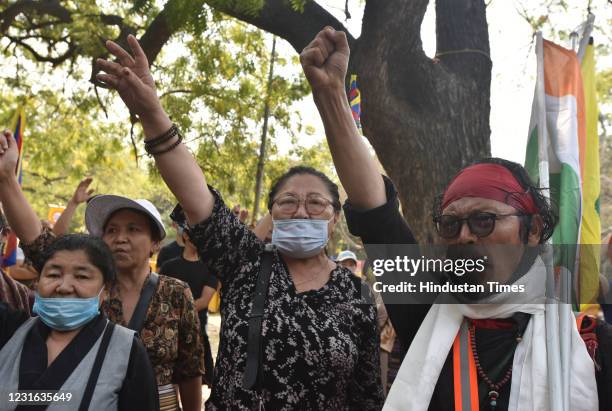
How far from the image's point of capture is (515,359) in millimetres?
1687

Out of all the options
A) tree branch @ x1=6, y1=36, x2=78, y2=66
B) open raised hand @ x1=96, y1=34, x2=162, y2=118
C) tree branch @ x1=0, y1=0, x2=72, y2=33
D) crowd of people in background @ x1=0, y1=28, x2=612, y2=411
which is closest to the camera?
crowd of people in background @ x1=0, y1=28, x2=612, y2=411

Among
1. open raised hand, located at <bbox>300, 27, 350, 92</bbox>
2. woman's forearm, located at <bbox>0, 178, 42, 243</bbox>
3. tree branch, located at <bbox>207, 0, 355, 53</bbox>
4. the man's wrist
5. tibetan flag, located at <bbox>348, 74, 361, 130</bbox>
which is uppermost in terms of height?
tree branch, located at <bbox>207, 0, 355, 53</bbox>

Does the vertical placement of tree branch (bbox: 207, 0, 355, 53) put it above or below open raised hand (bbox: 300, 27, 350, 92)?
above

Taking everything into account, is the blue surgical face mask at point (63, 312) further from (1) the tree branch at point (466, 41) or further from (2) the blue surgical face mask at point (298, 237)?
(1) the tree branch at point (466, 41)

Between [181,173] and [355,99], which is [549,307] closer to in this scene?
[181,173]

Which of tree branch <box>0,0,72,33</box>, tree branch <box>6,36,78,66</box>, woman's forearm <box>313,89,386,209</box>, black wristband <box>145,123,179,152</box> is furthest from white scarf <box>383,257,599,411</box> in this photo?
tree branch <box>6,36,78,66</box>

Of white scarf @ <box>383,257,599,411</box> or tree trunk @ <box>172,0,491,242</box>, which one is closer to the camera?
white scarf @ <box>383,257,599,411</box>

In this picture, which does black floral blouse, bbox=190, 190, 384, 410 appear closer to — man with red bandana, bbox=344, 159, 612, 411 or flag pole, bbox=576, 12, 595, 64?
man with red bandana, bbox=344, 159, 612, 411

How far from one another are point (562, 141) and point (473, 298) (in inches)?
31.4

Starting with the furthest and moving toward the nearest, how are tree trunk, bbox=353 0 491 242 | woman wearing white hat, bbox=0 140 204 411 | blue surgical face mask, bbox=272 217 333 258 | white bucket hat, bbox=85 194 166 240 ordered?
tree trunk, bbox=353 0 491 242, white bucket hat, bbox=85 194 166 240, woman wearing white hat, bbox=0 140 204 411, blue surgical face mask, bbox=272 217 333 258

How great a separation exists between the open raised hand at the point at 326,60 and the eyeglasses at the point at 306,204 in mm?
771

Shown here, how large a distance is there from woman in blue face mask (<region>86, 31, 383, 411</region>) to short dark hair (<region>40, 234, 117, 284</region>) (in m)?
0.45

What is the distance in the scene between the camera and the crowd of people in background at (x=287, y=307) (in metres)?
1.73

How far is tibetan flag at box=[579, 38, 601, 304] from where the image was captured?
7.30ft
